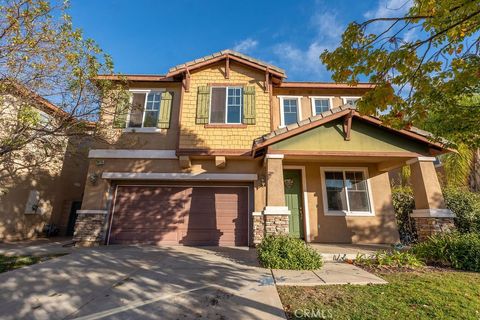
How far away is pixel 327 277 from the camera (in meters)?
5.05

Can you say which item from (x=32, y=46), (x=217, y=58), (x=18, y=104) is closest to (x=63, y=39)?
(x=32, y=46)

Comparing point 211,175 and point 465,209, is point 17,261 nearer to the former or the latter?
point 211,175

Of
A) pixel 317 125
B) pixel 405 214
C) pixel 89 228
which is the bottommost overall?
pixel 89 228

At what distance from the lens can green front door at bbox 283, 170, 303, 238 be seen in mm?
9594

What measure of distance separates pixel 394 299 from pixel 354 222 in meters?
A: 6.01

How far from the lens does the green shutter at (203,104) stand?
9.48 m

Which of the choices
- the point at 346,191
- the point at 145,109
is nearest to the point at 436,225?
the point at 346,191

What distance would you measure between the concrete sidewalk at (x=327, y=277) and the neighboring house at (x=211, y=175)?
3.18 meters

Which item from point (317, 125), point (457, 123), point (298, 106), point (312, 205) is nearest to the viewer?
point (457, 123)

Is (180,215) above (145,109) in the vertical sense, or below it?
below

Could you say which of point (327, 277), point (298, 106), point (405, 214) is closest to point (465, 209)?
point (405, 214)

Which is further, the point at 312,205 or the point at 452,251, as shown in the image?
the point at 312,205

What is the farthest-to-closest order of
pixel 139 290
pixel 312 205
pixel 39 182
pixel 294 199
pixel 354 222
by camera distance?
pixel 39 182
pixel 294 199
pixel 312 205
pixel 354 222
pixel 139 290

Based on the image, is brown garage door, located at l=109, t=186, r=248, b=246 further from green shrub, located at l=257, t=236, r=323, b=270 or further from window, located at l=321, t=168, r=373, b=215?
window, located at l=321, t=168, r=373, b=215
